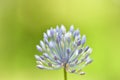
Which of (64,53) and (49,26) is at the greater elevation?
(49,26)

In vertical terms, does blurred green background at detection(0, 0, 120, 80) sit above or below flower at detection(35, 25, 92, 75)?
above

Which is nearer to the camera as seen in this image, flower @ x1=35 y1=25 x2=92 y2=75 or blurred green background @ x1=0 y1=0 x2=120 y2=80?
flower @ x1=35 y1=25 x2=92 y2=75

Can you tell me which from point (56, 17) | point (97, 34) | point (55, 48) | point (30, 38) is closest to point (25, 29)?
point (30, 38)

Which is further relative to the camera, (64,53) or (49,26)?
(49,26)

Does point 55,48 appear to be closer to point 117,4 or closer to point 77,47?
point 77,47
